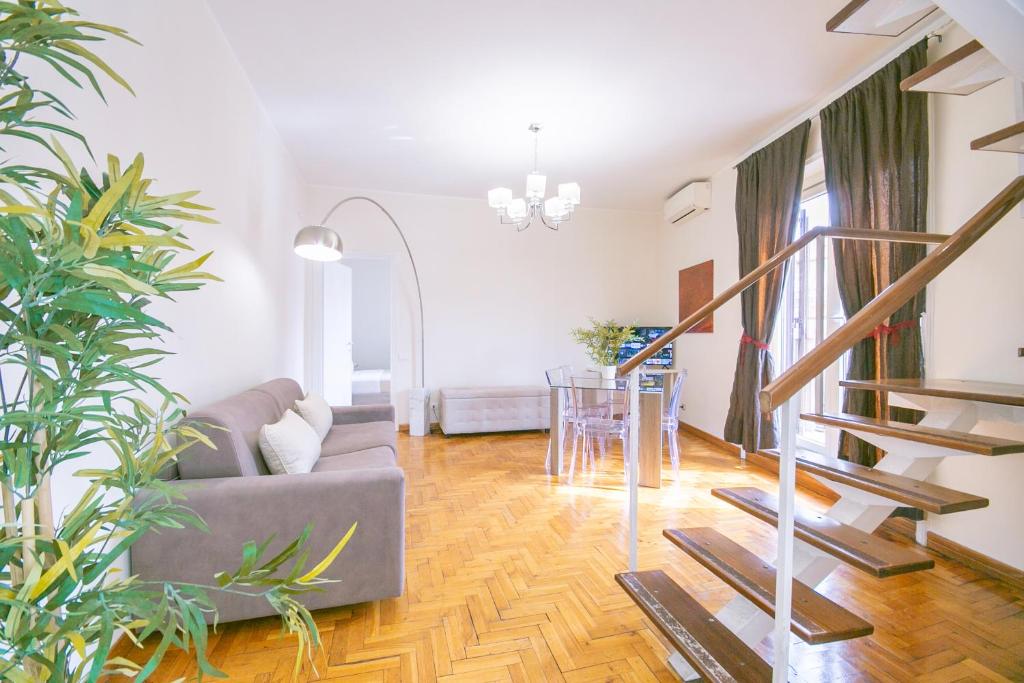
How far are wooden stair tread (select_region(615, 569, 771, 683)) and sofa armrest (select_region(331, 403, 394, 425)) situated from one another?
102 inches

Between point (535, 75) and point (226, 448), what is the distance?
2.90m

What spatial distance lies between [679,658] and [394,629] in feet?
3.70

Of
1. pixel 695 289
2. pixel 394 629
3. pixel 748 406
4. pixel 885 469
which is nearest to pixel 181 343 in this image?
pixel 394 629

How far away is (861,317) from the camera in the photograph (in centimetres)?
116

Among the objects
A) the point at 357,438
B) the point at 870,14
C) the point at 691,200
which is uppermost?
the point at 691,200

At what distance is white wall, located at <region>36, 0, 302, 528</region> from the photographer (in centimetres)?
177

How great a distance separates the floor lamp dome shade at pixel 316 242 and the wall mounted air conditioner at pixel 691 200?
12.7 feet

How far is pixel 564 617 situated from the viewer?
196 centimetres

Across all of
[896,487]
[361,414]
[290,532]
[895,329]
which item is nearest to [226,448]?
[290,532]

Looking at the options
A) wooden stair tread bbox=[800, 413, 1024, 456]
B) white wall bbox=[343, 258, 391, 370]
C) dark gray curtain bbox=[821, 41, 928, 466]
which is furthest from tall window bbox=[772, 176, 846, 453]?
white wall bbox=[343, 258, 391, 370]

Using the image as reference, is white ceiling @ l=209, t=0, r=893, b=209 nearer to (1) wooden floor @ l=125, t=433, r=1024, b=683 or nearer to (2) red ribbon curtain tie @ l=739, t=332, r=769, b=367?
(2) red ribbon curtain tie @ l=739, t=332, r=769, b=367

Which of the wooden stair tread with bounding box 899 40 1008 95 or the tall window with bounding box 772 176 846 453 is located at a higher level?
the wooden stair tread with bounding box 899 40 1008 95

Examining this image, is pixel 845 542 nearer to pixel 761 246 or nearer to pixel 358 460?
pixel 358 460

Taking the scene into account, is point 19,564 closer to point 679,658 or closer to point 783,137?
point 679,658
